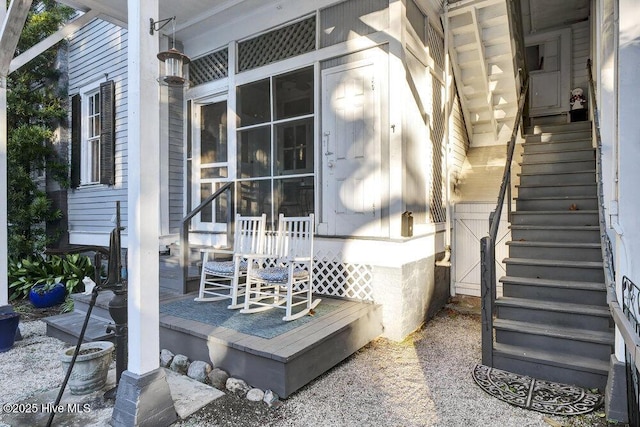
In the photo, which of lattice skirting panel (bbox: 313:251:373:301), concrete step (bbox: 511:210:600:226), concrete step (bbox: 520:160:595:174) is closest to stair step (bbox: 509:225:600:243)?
concrete step (bbox: 511:210:600:226)

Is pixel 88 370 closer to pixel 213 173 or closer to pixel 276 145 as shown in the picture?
pixel 276 145

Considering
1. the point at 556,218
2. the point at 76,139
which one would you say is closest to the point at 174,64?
the point at 556,218

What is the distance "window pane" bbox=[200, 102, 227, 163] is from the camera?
17.1ft

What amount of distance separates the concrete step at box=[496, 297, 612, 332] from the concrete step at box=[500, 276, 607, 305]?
0.21 ft

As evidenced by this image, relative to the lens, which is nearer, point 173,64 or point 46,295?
point 173,64

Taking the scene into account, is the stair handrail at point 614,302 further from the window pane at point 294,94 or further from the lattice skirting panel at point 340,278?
the window pane at point 294,94

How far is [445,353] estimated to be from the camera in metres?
3.38

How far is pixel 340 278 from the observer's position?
4.02 metres

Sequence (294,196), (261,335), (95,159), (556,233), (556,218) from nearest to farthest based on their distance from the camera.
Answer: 1. (261,335)
2. (556,233)
3. (556,218)
4. (294,196)
5. (95,159)

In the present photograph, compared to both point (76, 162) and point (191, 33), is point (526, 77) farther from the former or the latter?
point (76, 162)

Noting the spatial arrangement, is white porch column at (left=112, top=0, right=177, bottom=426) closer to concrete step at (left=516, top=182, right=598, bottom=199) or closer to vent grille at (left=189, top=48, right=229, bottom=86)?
vent grille at (left=189, top=48, right=229, bottom=86)

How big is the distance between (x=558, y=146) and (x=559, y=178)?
2.49 feet

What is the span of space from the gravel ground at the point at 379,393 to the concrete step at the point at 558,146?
289 centimetres

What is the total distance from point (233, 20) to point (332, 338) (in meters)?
4.12
